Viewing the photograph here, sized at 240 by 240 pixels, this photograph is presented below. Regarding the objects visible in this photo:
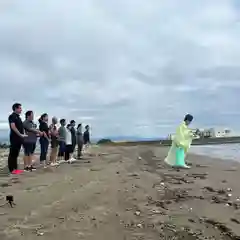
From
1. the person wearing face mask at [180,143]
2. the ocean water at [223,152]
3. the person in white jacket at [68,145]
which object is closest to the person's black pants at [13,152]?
the person in white jacket at [68,145]

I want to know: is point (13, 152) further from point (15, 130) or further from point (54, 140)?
point (54, 140)

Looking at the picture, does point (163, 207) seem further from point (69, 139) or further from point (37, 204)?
point (69, 139)

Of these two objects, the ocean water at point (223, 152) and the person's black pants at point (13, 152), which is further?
the ocean water at point (223, 152)

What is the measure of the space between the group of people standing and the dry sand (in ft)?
3.96

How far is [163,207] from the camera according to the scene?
25.6 ft

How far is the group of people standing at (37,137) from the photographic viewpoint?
1232cm

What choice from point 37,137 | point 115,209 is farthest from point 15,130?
point 115,209

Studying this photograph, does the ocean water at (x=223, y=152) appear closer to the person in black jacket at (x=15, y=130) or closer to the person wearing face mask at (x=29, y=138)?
the person wearing face mask at (x=29, y=138)

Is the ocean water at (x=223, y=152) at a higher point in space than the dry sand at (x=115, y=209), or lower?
higher

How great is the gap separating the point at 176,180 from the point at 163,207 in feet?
15.1

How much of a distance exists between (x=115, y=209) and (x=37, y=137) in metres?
7.44

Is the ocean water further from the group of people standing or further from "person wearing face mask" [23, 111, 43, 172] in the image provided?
"person wearing face mask" [23, 111, 43, 172]

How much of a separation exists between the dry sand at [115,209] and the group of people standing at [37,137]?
1.21 m

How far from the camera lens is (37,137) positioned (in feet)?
46.6
